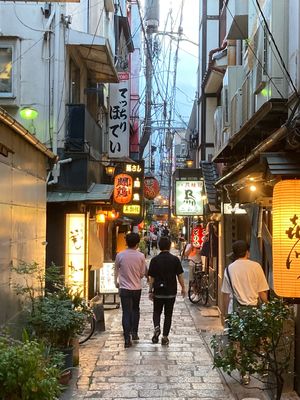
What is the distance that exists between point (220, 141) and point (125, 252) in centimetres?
643

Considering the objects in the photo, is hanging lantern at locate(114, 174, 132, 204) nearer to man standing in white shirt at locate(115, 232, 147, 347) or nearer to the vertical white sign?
the vertical white sign

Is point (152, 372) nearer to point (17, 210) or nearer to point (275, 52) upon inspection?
point (17, 210)

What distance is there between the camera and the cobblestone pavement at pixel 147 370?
27.1ft

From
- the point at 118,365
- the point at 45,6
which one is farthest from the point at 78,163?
Answer: the point at 118,365

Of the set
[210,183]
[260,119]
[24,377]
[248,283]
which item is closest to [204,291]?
[210,183]

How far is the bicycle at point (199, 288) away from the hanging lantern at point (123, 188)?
11.9 ft

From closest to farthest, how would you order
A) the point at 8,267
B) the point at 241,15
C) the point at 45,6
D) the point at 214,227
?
1. the point at 8,267
2. the point at 241,15
3. the point at 45,6
4. the point at 214,227

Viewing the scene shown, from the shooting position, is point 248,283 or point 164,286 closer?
point 248,283

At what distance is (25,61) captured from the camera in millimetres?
15164

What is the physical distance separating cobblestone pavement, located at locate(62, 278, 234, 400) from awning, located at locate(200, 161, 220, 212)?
5.03 metres

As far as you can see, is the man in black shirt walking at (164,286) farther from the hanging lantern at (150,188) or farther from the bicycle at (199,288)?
the hanging lantern at (150,188)

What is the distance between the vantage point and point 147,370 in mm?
9609

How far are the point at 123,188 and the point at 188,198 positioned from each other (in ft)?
12.0

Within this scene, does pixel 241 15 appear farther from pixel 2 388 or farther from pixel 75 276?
pixel 2 388
